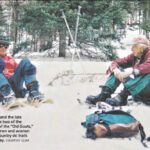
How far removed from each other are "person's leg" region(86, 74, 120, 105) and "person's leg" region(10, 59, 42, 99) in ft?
1.48

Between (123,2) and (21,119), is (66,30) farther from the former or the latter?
(123,2)

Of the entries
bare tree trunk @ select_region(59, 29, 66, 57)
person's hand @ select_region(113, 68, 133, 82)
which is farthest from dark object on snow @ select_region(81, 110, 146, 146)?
bare tree trunk @ select_region(59, 29, 66, 57)

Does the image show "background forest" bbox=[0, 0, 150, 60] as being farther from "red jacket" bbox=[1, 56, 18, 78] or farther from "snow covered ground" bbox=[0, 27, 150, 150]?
"snow covered ground" bbox=[0, 27, 150, 150]

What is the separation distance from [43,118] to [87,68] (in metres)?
0.70

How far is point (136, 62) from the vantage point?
5754mm

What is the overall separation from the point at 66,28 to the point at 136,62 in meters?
1.05

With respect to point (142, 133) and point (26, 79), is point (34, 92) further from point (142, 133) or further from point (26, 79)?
point (142, 133)

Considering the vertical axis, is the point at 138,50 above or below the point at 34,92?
above

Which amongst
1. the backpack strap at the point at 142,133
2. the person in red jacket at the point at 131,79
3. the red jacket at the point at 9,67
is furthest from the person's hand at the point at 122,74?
the red jacket at the point at 9,67

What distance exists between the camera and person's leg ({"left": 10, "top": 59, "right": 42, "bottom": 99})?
5566 mm

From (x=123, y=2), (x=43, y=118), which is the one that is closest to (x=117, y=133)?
(x=43, y=118)

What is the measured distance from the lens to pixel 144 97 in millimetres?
5688

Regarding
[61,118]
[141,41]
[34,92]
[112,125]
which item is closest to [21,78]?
[34,92]

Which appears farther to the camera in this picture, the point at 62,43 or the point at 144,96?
the point at 62,43
